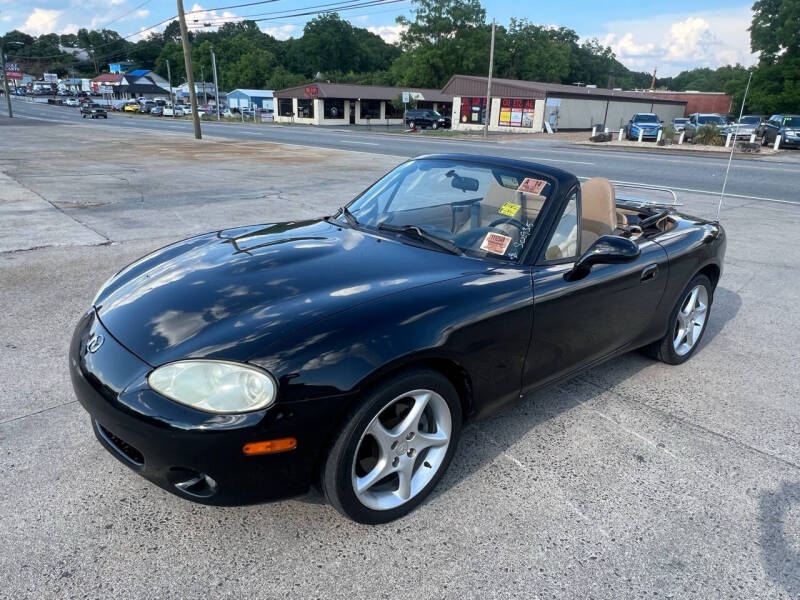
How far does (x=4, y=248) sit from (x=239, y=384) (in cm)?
597

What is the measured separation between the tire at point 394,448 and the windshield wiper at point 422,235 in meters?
0.83

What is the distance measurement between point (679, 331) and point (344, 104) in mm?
63191

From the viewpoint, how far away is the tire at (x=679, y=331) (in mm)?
3934

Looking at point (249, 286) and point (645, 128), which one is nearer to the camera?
point (249, 286)

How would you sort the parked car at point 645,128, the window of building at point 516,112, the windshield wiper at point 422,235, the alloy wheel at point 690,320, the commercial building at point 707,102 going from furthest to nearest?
1. the commercial building at point 707,102
2. the window of building at point 516,112
3. the parked car at point 645,128
4. the alloy wheel at point 690,320
5. the windshield wiper at point 422,235

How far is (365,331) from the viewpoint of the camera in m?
2.16

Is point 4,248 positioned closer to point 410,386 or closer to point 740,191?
point 410,386

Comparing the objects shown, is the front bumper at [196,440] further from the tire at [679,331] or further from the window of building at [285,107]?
the window of building at [285,107]

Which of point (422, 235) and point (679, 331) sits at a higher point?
point (422, 235)

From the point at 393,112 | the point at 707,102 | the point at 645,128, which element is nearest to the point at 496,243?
the point at 645,128

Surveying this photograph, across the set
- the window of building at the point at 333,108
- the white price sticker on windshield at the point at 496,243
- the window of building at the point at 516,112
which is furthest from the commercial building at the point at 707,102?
the white price sticker on windshield at the point at 496,243

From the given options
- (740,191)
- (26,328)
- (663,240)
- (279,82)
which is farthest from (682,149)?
(279,82)

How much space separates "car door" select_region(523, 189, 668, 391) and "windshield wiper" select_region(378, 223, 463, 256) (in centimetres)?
44

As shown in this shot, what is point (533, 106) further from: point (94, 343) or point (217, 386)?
point (217, 386)
